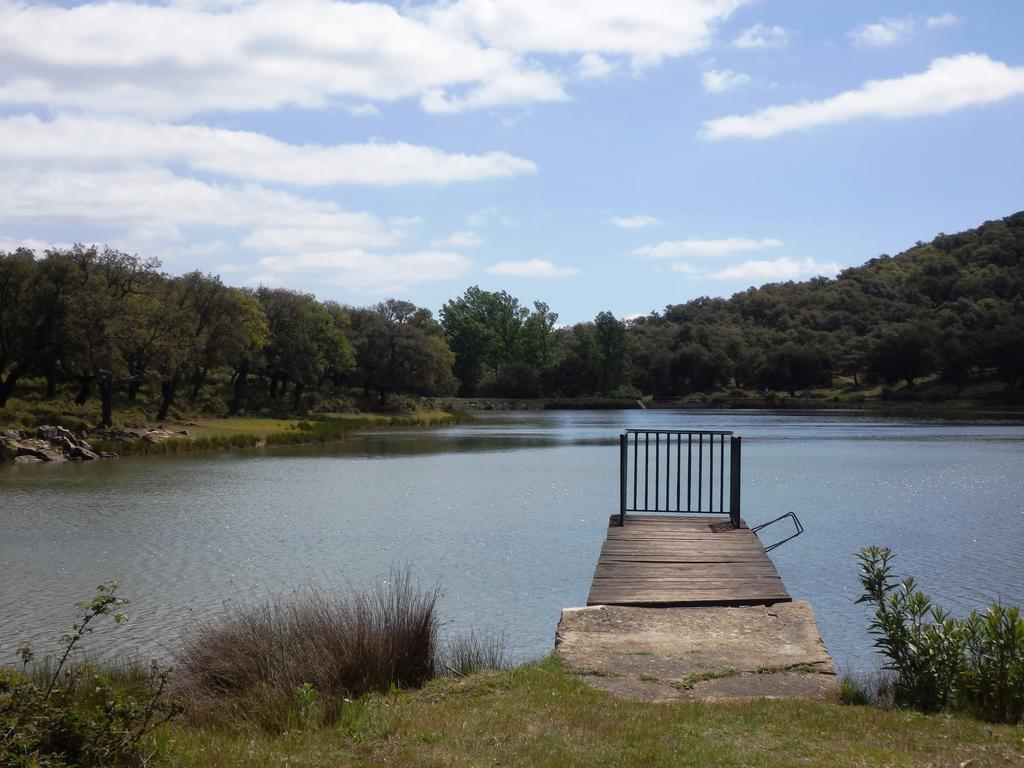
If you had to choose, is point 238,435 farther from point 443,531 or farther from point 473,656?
point 473,656

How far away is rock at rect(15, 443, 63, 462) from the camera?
37.6 meters

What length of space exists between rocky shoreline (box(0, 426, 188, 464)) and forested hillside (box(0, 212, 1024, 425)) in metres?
3.21

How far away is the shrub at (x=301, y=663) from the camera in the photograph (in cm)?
664

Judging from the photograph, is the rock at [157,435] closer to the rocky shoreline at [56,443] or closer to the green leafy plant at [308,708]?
the rocky shoreline at [56,443]

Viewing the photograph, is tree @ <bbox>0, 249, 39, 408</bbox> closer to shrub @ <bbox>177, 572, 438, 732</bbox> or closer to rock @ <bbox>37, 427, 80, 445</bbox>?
rock @ <bbox>37, 427, 80, 445</bbox>

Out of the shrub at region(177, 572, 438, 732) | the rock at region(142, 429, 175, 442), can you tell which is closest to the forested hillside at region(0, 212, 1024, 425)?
the rock at region(142, 429, 175, 442)

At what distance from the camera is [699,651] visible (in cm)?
825

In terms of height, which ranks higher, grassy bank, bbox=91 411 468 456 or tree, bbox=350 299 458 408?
tree, bbox=350 299 458 408

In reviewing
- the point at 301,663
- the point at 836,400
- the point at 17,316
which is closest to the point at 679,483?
the point at 301,663

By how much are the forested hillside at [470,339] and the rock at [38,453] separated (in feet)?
21.7

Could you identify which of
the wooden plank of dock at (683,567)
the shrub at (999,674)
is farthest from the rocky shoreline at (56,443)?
the shrub at (999,674)

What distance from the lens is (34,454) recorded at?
124 ft

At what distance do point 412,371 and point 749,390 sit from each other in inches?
2223

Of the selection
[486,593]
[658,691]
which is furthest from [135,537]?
[658,691]
